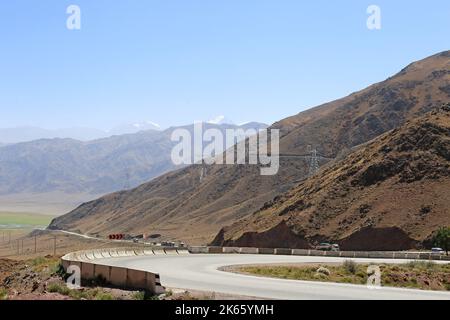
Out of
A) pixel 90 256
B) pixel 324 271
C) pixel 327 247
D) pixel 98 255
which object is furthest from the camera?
pixel 327 247

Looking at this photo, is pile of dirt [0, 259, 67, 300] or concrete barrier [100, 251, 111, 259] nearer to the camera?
pile of dirt [0, 259, 67, 300]

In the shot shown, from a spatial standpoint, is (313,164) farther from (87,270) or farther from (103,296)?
(103,296)

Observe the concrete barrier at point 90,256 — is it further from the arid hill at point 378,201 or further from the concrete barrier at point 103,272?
the arid hill at point 378,201

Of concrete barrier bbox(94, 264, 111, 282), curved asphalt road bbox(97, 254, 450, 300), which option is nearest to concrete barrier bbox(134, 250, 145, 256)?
curved asphalt road bbox(97, 254, 450, 300)

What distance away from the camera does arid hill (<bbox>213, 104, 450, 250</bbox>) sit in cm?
7056

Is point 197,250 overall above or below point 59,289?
below

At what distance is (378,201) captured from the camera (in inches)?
3039

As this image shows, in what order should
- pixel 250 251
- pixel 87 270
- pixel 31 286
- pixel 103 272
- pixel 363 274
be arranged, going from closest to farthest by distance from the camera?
pixel 103 272
pixel 87 270
pixel 31 286
pixel 363 274
pixel 250 251

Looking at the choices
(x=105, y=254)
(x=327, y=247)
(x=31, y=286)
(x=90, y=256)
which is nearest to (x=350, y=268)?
(x=31, y=286)

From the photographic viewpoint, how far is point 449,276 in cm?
3512

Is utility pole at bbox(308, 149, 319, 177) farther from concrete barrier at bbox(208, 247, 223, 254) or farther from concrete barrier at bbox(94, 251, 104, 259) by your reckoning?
concrete barrier at bbox(94, 251, 104, 259)

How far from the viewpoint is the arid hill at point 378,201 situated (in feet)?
232
